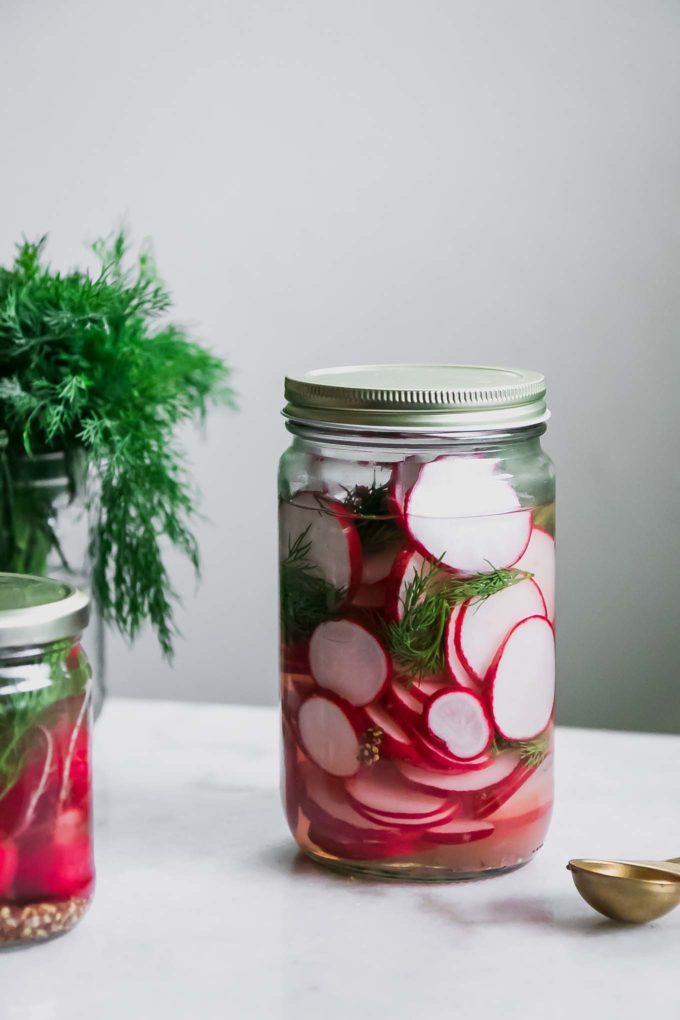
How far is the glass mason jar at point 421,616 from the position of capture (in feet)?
2.05

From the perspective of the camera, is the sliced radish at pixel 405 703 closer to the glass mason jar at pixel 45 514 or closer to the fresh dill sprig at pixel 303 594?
the fresh dill sprig at pixel 303 594

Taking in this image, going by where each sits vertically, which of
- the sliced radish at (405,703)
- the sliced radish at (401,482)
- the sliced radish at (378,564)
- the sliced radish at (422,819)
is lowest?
the sliced radish at (422,819)

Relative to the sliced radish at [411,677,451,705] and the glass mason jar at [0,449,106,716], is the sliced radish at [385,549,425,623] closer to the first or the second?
the sliced radish at [411,677,451,705]

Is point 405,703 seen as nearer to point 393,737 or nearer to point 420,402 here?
point 393,737

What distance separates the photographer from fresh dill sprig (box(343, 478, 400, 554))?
0.63m

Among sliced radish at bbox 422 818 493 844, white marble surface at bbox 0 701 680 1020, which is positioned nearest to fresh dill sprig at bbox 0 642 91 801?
white marble surface at bbox 0 701 680 1020

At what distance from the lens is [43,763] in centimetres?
58

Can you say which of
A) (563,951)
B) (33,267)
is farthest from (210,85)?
(563,951)

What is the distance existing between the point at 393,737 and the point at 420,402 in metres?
0.17

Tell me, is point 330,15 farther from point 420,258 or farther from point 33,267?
point 33,267

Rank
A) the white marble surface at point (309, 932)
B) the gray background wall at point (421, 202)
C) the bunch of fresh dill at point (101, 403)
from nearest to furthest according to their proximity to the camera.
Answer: the white marble surface at point (309, 932) < the bunch of fresh dill at point (101, 403) < the gray background wall at point (421, 202)

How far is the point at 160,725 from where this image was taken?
934 mm

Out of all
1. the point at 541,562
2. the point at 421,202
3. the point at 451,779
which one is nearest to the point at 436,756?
the point at 451,779

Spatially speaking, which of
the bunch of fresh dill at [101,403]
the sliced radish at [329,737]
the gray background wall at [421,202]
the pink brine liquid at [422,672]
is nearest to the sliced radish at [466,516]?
the pink brine liquid at [422,672]
